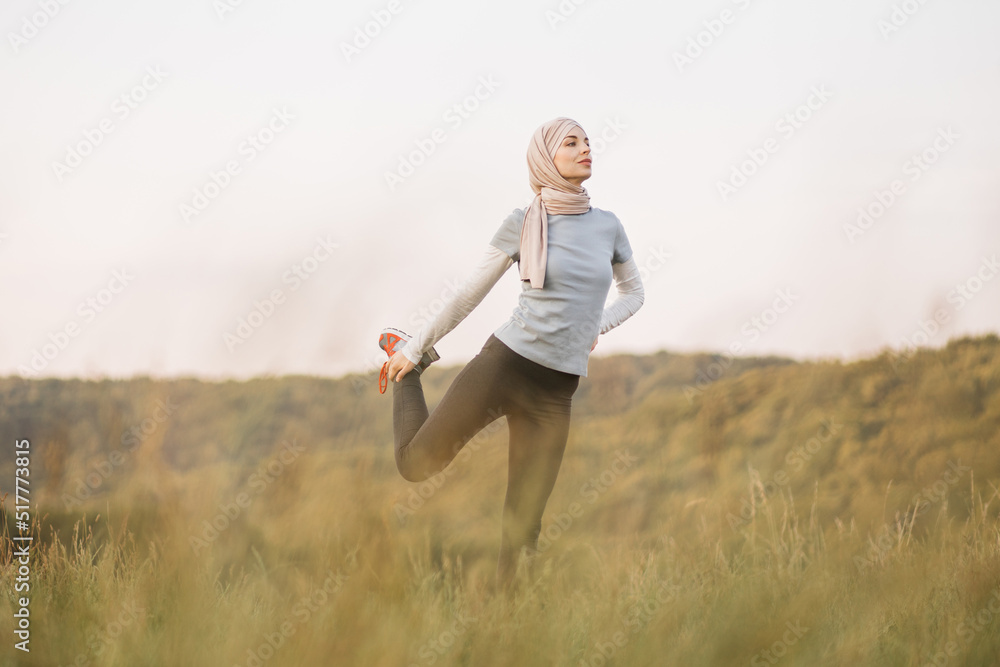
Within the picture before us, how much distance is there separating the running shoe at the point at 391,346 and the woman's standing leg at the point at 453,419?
19cm

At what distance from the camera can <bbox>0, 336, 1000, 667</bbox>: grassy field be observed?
6.37 feet

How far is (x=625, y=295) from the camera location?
3.56 metres

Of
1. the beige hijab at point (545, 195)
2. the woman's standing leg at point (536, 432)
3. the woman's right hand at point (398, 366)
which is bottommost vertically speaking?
the woman's standing leg at point (536, 432)

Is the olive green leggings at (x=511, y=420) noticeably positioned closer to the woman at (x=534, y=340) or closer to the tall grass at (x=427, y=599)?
the woman at (x=534, y=340)

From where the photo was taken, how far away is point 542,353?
10.1 feet

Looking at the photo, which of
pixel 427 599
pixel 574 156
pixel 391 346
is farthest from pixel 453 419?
pixel 574 156

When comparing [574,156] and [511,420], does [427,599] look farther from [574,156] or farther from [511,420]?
[574,156]

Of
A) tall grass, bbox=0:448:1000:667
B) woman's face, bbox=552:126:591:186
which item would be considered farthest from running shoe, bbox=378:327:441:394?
woman's face, bbox=552:126:591:186

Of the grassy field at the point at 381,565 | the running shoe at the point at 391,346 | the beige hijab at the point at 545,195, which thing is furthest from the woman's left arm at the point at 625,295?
the running shoe at the point at 391,346

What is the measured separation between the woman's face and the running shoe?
0.99 m

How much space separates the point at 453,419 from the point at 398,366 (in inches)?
15.5

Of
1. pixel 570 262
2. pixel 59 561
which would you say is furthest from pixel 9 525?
pixel 570 262

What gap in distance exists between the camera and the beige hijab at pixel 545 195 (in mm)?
3135

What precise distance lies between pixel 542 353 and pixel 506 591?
0.91m
